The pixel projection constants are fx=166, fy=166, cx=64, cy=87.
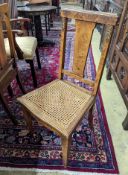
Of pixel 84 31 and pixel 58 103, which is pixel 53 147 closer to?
pixel 58 103

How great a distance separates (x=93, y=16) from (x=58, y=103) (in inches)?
25.2

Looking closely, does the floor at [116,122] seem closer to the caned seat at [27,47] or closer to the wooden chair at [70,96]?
the wooden chair at [70,96]

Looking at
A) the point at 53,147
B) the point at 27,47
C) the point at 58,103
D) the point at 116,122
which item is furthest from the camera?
the point at 27,47

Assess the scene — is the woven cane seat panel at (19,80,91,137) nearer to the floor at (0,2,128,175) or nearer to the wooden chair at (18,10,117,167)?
the wooden chair at (18,10,117,167)

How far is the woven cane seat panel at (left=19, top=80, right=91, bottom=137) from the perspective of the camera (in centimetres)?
111

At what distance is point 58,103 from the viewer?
123 cm

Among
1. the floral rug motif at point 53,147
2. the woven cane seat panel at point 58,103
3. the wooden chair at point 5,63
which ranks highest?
the wooden chair at point 5,63

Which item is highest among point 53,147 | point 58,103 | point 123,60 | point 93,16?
point 93,16

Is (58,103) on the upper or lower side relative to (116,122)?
upper

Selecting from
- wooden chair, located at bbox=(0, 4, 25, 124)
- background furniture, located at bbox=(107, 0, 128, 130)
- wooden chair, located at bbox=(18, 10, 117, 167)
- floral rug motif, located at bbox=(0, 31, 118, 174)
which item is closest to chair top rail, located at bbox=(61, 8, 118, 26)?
wooden chair, located at bbox=(18, 10, 117, 167)

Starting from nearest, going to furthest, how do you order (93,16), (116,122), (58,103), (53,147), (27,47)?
(93,16), (58,103), (53,147), (116,122), (27,47)

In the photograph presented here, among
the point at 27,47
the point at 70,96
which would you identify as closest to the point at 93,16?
the point at 70,96

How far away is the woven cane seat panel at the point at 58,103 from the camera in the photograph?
3.66 feet

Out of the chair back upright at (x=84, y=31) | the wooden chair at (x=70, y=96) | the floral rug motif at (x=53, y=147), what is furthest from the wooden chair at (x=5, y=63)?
the chair back upright at (x=84, y=31)
